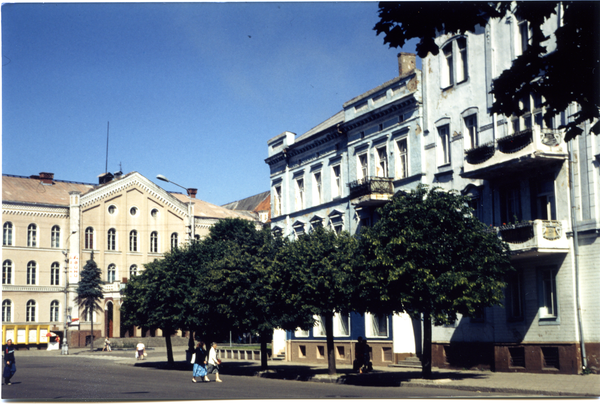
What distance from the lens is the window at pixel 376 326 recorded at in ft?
117

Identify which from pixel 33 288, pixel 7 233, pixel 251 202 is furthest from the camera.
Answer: pixel 251 202

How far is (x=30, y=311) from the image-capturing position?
227ft

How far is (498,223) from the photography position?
94.0 ft

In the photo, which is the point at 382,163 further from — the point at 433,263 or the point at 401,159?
the point at 433,263

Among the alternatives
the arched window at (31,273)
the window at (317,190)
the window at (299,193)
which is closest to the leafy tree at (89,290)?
the arched window at (31,273)

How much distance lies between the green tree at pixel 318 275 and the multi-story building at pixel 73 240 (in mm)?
38444

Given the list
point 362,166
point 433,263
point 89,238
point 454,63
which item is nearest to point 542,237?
point 433,263

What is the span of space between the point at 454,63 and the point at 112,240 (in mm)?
52447

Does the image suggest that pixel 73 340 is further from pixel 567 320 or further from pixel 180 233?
pixel 567 320

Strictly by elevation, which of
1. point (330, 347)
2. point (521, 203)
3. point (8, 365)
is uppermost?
point (521, 203)

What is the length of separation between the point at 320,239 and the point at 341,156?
36.3ft

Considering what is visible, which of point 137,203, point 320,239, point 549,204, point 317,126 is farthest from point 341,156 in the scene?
point 137,203

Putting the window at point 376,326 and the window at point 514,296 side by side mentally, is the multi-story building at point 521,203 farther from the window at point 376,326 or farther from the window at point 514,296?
the window at point 376,326

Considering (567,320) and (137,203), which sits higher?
(137,203)
